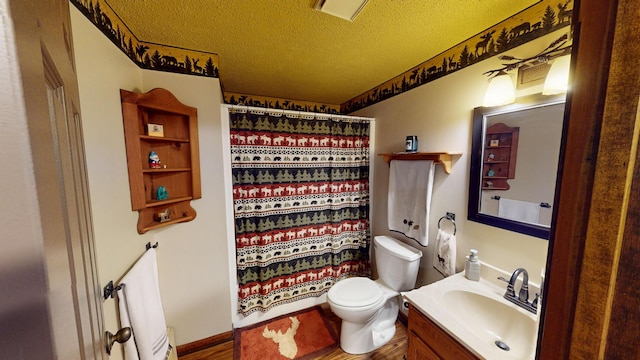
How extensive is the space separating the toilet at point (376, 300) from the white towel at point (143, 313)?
1059 millimetres

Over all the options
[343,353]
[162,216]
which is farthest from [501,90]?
[162,216]

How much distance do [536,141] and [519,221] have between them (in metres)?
0.42

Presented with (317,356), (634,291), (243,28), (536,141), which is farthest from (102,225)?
(536,141)

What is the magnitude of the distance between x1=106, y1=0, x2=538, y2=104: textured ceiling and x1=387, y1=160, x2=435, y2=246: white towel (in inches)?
32.3

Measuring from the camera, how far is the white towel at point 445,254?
1423 millimetres

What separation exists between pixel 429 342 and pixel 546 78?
1386 millimetres

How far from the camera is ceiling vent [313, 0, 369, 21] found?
1.02m

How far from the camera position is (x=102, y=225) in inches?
35.9

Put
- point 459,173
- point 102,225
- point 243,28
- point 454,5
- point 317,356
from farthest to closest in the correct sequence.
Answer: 1. point 317,356
2. point 459,173
3. point 243,28
4. point 454,5
5. point 102,225

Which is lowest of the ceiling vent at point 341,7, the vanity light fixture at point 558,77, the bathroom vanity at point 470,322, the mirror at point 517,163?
the bathroom vanity at point 470,322

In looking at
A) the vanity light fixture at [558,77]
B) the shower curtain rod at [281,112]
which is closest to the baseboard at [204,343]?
the shower curtain rod at [281,112]

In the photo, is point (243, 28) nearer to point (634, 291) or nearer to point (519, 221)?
point (634, 291)

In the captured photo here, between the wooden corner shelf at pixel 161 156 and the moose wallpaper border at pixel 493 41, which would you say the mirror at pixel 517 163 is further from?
the wooden corner shelf at pixel 161 156

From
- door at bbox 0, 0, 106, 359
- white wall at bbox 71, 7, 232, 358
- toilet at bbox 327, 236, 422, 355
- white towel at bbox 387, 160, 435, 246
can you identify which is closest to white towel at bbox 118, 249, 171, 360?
white wall at bbox 71, 7, 232, 358
